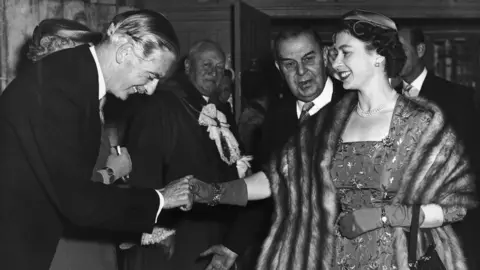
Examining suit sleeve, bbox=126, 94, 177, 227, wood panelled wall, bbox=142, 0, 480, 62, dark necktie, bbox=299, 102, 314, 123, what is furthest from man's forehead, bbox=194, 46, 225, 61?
wood panelled wall, bbox=142, 0, 480, 62

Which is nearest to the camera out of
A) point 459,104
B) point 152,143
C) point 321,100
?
point 321,100

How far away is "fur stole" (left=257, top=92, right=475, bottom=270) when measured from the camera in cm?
364

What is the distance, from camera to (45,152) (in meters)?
3.20

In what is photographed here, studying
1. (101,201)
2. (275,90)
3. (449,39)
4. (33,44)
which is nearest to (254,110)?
(275,90)

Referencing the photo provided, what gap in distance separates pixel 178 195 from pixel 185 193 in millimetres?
44

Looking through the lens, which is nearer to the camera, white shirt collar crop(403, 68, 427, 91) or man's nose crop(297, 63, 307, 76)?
man's nose crop(297, 63, 307, 76)

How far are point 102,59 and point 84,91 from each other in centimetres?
18

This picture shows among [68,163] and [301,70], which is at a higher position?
[301,70]

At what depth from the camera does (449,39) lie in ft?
39.0

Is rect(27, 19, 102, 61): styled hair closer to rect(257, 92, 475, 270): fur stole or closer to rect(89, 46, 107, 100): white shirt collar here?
rect(89, 46, 107, 100): white shirt collar

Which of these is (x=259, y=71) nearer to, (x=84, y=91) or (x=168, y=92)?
(x=168, y=92)

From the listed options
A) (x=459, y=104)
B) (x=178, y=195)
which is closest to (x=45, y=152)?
(x=178, y=195)

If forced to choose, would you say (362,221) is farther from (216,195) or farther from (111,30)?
(111,30)

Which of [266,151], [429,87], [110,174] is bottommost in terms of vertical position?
[110,174]
